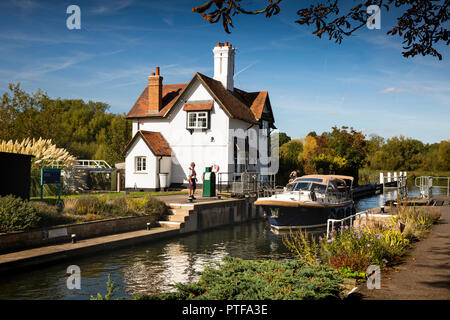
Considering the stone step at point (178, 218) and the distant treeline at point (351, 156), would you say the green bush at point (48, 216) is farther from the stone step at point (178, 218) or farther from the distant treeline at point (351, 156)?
the distant treeline at point (351, 156)

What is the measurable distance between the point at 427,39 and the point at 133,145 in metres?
26.2

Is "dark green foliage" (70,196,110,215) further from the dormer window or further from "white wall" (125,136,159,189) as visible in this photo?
the dormer window

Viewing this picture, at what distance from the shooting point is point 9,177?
15789 mm

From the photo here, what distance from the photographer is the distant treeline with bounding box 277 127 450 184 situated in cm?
4672

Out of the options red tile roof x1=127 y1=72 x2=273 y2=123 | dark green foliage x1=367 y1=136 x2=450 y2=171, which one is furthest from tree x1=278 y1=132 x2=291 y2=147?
red tile roof x1=127 y1=72 x2=273 y2=123

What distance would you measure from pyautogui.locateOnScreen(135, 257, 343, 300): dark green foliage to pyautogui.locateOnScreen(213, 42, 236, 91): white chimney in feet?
92.8

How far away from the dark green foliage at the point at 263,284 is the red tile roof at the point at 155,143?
924 inches

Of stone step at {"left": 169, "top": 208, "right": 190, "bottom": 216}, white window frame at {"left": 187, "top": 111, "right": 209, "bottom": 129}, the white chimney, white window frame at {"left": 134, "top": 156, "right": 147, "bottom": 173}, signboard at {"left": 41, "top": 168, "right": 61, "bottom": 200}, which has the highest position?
the white chimney

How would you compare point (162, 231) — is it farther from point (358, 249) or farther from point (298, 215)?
point (358, 249)

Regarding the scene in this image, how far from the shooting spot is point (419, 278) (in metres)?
8.54

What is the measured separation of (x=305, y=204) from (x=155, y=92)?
697 inches

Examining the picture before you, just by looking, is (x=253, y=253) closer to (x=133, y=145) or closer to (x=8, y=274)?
(x=8, y=274)

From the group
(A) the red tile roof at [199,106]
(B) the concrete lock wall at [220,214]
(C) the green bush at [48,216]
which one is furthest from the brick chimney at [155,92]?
(C) the green bush at [48,216]

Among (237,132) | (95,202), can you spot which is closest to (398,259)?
(95,202)
